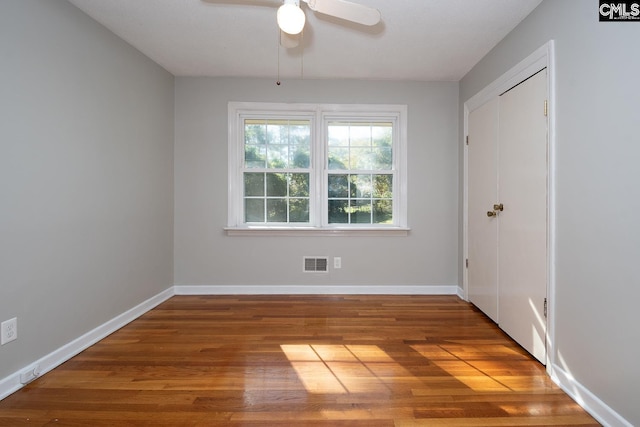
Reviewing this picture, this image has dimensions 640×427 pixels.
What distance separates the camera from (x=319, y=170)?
345 centimetres

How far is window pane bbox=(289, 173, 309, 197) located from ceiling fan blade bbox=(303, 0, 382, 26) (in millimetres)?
1993

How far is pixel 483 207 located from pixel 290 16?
233cm

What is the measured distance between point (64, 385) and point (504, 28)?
385 centimetres

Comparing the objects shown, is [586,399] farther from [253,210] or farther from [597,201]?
[253,210]

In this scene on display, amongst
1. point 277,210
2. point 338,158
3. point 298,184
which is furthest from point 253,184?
point 338,158

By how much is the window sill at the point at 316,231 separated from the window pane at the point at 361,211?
17cm

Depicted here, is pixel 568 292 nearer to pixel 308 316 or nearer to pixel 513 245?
pixel 513 245

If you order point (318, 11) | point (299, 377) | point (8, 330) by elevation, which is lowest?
point (299, 377)

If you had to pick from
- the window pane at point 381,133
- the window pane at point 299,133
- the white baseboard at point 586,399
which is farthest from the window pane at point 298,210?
the white baseboard at point 586,399

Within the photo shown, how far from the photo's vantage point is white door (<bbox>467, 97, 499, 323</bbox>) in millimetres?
2623

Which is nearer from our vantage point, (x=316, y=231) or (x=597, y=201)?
(x=597, y=201)

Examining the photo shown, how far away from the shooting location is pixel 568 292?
1758 millimetres

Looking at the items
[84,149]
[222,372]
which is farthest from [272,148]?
[222,372]

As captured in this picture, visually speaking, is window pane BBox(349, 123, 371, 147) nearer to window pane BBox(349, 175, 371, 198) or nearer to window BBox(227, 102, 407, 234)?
window BBox(227, 102, 407, 234)
